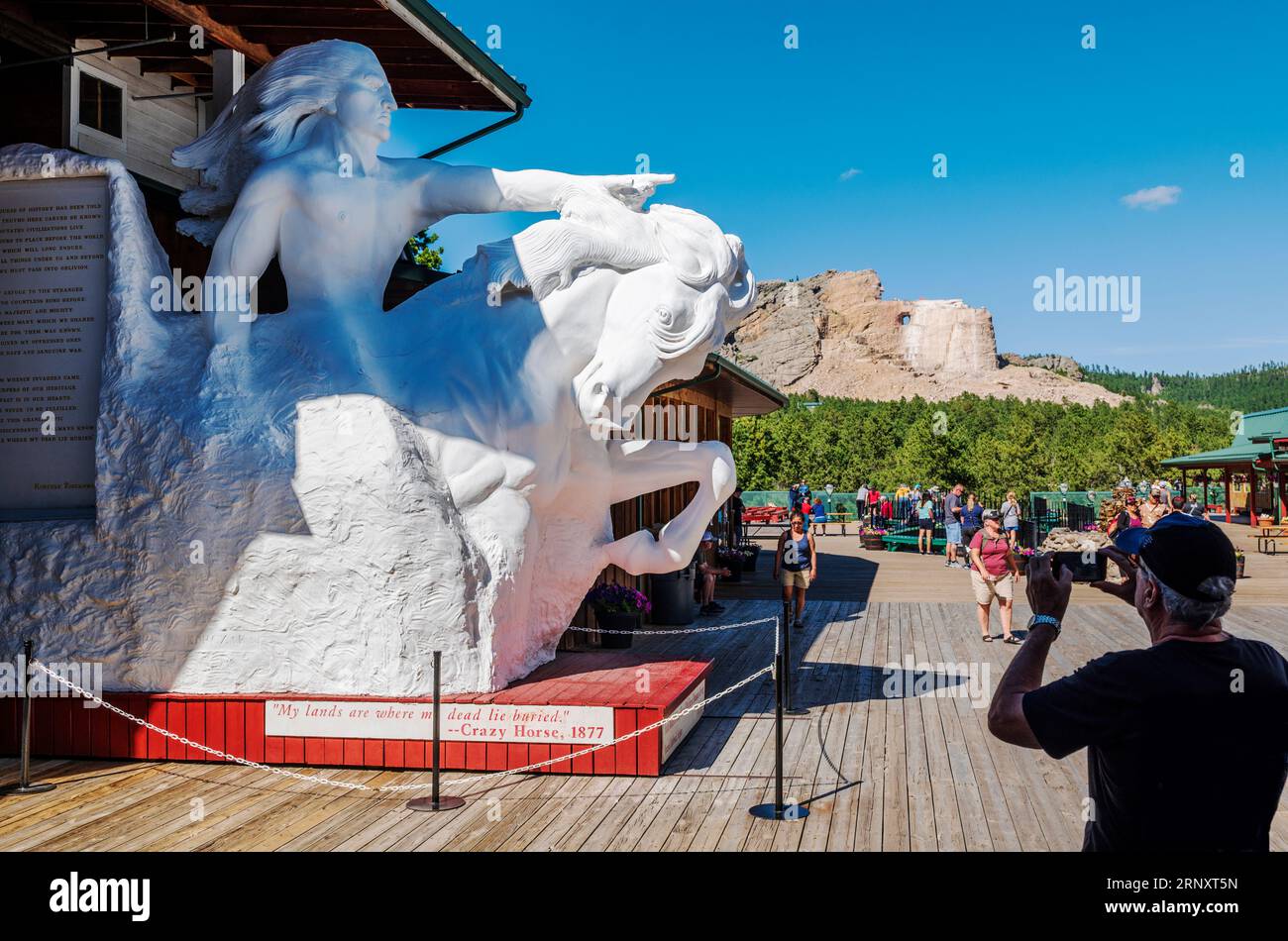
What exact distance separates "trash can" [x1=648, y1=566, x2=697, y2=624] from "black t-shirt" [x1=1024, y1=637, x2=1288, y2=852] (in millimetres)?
12602

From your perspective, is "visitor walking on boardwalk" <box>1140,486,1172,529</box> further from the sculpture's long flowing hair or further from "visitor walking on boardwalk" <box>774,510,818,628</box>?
the sculpture's long flowing hair

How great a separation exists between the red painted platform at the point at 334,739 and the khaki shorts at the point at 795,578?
651cm

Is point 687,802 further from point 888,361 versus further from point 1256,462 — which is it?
point 888,361

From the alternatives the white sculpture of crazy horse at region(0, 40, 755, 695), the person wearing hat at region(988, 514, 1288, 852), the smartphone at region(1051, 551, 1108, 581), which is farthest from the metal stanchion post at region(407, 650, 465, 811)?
the person wearing hat at region(988, 514, 1288, 852)

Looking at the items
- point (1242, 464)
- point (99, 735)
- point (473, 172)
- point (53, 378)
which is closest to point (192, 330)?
point (53, 378)

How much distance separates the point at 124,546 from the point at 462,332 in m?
2.81

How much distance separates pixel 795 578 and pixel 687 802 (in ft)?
26.4

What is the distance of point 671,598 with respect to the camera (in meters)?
15.4

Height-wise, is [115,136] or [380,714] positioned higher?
[115,136]

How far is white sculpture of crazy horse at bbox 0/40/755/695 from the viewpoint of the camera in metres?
7.38

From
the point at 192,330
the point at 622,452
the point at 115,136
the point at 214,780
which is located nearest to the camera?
the point at 214,780

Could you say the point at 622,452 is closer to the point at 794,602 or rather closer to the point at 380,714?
the point at 380,714

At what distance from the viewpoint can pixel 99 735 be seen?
7684 mm
